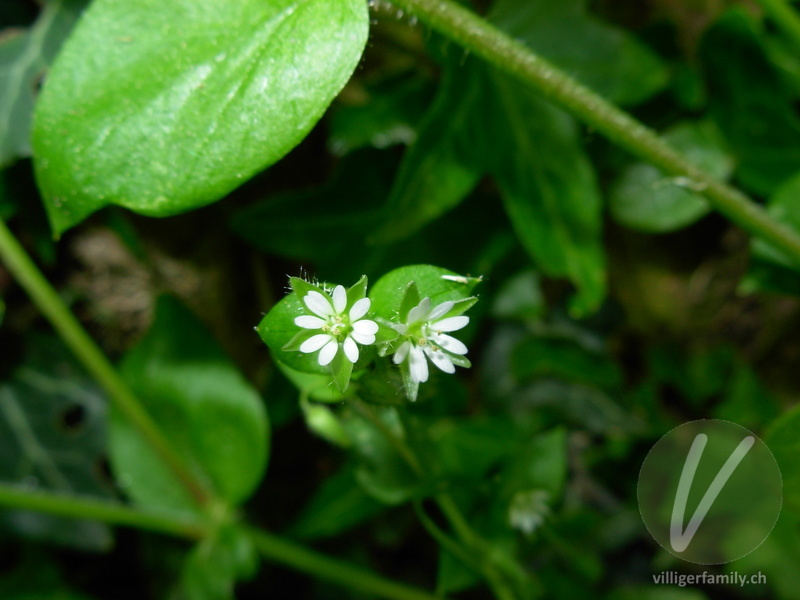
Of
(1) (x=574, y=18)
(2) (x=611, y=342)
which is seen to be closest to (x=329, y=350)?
(1) (x=574, y=18)

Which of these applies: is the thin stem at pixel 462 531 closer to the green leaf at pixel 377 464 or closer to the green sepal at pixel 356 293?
the green leaf at pixel 377 464

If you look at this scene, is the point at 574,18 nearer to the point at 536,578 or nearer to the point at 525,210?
the point at 525,210

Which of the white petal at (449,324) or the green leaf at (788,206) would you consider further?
the green leaf at (788,206)

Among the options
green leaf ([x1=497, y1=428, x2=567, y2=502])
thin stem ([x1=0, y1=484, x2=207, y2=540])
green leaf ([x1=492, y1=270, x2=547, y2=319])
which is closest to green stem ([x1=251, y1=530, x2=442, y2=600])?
thin stem ([x1=0, y1=484, x2=207, y2=540])

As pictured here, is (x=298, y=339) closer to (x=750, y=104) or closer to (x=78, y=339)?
(x=78, y=339)

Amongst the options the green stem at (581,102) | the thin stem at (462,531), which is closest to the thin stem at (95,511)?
the thin stem at (462,531)

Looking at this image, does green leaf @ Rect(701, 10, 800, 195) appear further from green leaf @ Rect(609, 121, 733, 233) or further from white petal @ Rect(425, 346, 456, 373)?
white petal @ Rect(425, 346, 456, 373)
